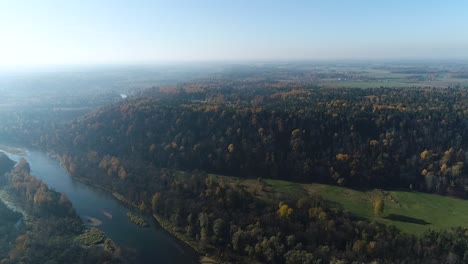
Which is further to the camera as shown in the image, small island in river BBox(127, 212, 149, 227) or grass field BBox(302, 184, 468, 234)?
small island in river BBox(127, 212, 149, 227)

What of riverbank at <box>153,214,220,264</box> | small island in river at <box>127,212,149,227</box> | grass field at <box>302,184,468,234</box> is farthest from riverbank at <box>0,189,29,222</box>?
grass field at <box>302,184,468,234</box>

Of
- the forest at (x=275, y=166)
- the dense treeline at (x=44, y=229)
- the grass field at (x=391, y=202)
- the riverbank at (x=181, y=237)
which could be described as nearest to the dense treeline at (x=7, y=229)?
the dense treeline at (x=44, y=229)

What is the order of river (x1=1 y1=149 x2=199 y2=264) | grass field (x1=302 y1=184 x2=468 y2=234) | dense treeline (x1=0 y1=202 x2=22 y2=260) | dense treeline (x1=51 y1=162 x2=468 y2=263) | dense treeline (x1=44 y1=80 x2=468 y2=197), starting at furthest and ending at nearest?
dense treeline (x1=44 y1=80 x2=468 y2=197)
grass field (x1=302 y1=184 x2=468 y2=234)
river (x1=1 y1=149 x2=199 y2=264)
dense treeline (x1=0 y1=202 x2=22 y2=260)
dense treeline (x1=51 y1=162 x2=468 y2=263)

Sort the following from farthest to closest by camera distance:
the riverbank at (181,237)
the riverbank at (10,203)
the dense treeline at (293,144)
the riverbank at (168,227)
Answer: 1. the dense treeline at (293,144)
2. the riverbank at (10,203)
3. the riverbank at (168,227)
4. the riverbank at (181,237)

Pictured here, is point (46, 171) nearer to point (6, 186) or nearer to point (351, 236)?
point (6, 186)

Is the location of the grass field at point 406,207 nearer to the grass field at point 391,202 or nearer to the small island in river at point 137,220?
the grass field at point 391,202

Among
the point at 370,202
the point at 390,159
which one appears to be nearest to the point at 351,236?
the point at 370,202

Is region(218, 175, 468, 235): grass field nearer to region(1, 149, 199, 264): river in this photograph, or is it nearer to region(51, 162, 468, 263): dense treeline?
region(51, 162, 468, 263): dense treeline
